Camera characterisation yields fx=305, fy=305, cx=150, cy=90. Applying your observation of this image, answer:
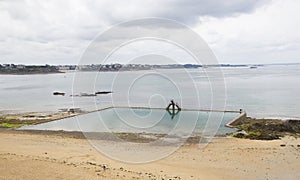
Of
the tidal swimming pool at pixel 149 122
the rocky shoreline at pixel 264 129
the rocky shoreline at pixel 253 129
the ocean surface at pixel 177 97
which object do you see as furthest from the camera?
the ocean surface at pixel 177 97

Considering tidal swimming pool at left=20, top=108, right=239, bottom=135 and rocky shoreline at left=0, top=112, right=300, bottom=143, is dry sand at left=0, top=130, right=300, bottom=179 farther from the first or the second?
tidal swimming pool at left=20, top=108, right=239, bottom=135

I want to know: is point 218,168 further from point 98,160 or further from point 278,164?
point 98,160

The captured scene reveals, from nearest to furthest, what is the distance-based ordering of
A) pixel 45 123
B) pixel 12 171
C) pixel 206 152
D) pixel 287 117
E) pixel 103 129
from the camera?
pixel 12 171, pixel 206 152, pixel 103 129, pixel 45 123, pixel 287 117

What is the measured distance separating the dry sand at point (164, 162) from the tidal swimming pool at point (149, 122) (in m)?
3.86

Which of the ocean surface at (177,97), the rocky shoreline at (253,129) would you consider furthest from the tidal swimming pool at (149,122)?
the ocean surface at (177,97)

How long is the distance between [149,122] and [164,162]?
430 inches

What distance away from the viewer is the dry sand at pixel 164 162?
11.1 metres

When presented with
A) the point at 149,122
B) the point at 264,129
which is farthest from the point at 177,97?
the point at 264,129

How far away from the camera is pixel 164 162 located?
13.3m

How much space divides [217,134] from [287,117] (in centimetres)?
1068

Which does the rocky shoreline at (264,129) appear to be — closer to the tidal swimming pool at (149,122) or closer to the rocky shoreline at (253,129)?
the rocky shoreline at (253,129)

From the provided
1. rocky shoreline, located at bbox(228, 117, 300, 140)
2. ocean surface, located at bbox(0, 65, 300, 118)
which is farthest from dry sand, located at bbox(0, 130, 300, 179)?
ocean surface, located at bbox(0, 65, 300, 118)

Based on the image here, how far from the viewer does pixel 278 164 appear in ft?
42.4

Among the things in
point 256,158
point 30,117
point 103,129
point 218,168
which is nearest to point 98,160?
point 218,168
